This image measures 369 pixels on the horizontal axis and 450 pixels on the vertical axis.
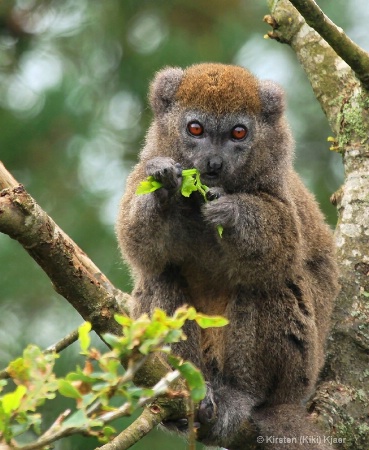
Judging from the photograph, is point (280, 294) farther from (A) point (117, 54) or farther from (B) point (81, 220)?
(A) point (117, 54)

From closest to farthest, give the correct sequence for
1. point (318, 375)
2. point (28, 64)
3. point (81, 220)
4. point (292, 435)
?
point (292, 435), point (318, 375), point (81, 220), point (28, 64)

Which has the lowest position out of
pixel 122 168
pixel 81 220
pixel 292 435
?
pixel 292 435

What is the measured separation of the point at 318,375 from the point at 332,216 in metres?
4.61

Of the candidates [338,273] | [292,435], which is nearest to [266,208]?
[338,273]

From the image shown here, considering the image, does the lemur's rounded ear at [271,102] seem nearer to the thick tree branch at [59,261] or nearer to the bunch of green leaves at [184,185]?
the bunch of green leaves at [184,185]

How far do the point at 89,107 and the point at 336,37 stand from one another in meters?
4.93

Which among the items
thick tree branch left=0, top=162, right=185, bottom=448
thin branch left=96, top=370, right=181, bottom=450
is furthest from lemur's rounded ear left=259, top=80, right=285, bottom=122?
thin branch left=96, top=370, right=181, bottom=450

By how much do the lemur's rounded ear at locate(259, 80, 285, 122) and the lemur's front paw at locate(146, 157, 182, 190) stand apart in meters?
1.20

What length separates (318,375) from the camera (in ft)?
23.3

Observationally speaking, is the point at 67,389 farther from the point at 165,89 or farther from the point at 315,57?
the point at 315,57

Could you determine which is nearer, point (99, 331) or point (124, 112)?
point (99, 331)

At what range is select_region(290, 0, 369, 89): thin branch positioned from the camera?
5980 mm

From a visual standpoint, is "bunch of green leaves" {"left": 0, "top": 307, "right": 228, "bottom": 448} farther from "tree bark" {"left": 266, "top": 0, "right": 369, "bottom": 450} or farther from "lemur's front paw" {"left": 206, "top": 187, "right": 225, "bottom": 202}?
"tree bark" {"left": 266, "top": 0, "right": 369, "bottom": 450}

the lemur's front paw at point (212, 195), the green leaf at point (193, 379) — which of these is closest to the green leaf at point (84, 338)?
the green leaf at point (193, 379)
